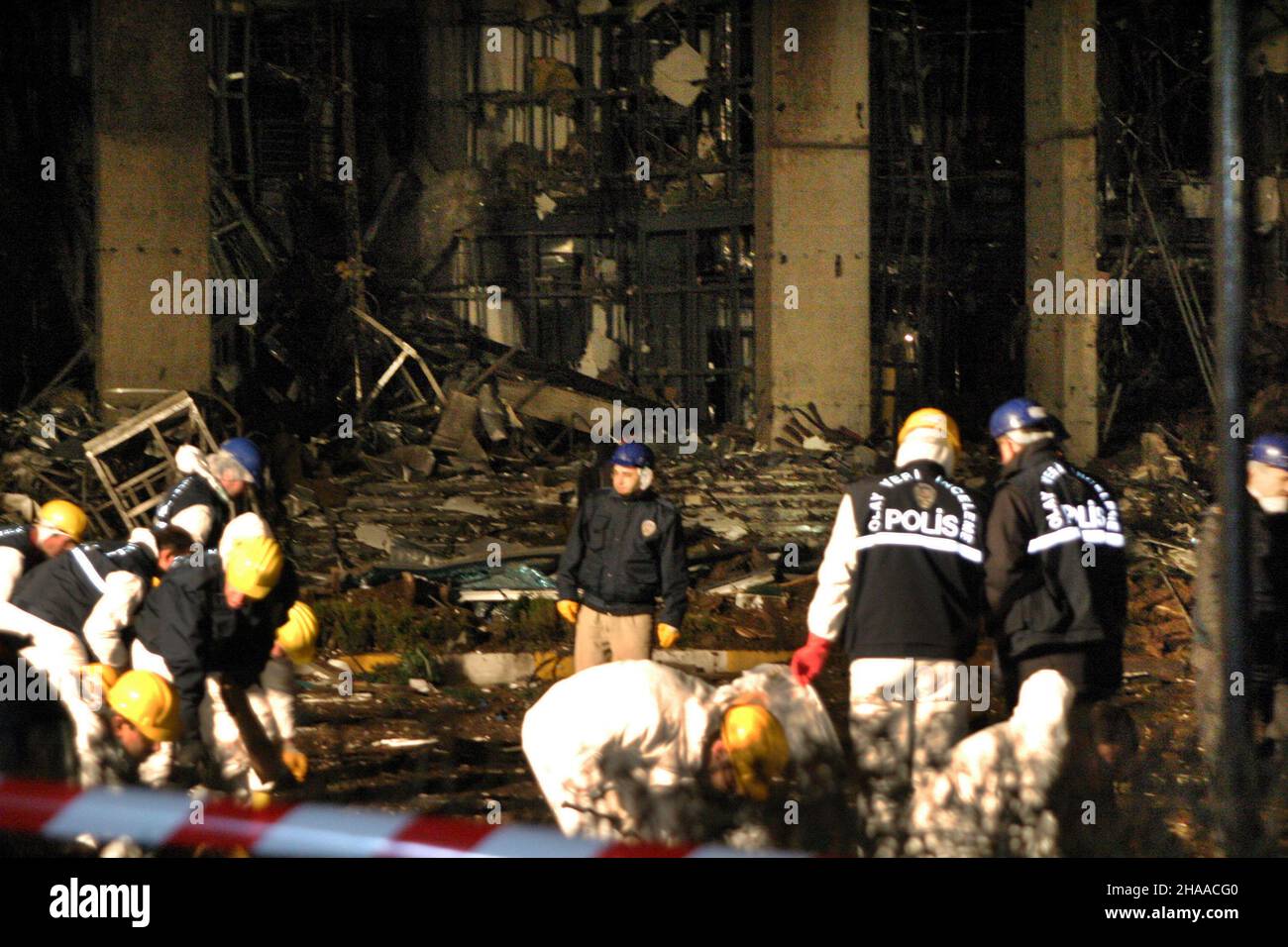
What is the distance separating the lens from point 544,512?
14.1 m

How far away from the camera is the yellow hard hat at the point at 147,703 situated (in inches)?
243

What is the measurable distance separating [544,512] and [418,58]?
8687 millimetres

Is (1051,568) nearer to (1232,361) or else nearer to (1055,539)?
(1055,539)

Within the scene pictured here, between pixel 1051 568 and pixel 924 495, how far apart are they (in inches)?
23.9

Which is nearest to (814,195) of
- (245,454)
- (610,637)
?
(610,637)

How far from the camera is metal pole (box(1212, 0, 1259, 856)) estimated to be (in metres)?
4.80

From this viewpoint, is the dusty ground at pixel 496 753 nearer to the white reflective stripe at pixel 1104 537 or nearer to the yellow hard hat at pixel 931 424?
the white reflective stripe at pixel 1104 537

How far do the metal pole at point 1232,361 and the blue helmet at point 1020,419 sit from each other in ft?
6.18

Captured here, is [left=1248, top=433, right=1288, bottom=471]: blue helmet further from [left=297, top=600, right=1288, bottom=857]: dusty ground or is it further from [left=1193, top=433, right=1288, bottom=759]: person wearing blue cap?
[left=297, top=600, right=1288, bottom=857]: dusty ground

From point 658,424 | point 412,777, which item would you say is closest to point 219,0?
point 658,424

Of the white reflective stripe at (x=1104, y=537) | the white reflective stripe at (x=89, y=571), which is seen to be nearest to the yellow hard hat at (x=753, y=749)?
the white reflective stripe at (x=1104, y=537)

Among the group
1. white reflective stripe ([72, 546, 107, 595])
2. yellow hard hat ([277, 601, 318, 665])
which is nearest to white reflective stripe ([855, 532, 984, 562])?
yellow hard hat ([277, 601, 318, 665])

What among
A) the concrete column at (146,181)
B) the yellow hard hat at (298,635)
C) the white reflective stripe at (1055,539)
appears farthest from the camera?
the concrete column at (146,181)
